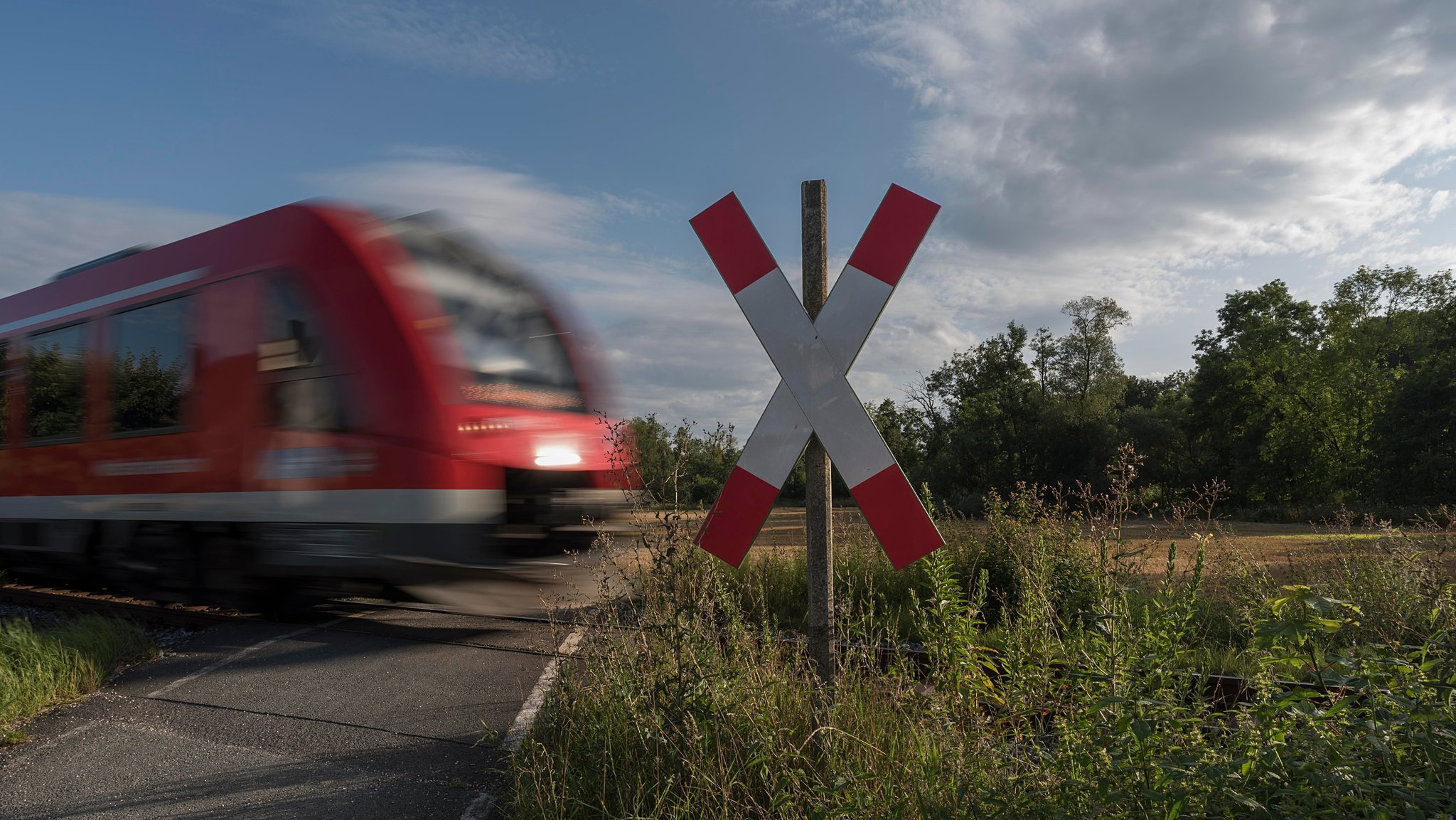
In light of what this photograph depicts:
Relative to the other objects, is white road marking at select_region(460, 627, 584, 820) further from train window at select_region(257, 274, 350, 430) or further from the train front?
train window at select_region(257, 274, 350, 430)

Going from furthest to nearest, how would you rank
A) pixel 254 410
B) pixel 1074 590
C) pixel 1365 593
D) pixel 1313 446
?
pixel 1313 446
pixel 254 410
pixel 1365 593
pixel 1074 590

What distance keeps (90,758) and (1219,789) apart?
499 cm

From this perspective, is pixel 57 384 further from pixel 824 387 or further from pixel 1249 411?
pixel 1249 411

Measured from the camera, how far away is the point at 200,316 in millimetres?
7051

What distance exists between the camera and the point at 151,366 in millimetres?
7500

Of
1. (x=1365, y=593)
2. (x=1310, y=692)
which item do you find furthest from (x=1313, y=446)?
(x=1310, y=692)

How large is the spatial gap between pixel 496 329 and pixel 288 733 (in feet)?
11.0

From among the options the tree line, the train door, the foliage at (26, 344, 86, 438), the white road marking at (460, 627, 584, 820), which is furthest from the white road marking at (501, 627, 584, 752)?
the tree line

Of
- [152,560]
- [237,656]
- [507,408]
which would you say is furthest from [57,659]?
[507,408]

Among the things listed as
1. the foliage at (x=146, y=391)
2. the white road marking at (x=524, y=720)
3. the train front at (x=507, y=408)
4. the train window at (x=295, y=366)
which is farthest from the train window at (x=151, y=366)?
the white road marking at (x=524, y=720)

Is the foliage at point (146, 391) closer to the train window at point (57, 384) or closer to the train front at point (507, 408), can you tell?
the train window at point (57, 384)

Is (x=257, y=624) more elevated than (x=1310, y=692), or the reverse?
(x=1310, y=692)

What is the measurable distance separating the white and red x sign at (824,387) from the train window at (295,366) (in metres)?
4.15

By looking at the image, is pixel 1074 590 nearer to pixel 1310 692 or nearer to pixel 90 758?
pixel 1310 692
